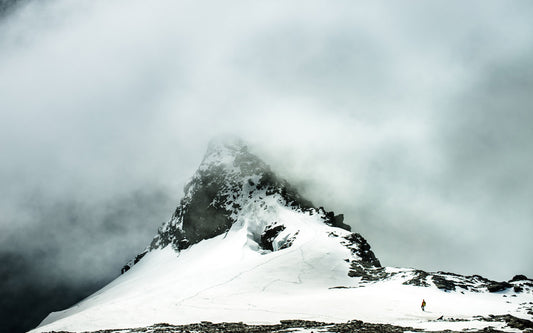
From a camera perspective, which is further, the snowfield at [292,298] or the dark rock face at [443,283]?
the dark rock face at [443,283]

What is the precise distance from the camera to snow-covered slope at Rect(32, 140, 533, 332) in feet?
127

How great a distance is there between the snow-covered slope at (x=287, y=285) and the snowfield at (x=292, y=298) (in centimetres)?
14

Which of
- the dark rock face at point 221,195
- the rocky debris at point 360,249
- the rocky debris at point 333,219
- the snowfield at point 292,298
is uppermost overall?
the dark rock face at point 221,195

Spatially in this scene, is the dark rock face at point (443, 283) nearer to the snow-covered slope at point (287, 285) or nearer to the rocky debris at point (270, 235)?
the snow-covered slope at point (287, 285)

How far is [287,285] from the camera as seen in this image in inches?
2280

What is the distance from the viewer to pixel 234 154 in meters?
158

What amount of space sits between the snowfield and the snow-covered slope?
5.6 inches

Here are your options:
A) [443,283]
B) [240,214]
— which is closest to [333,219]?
[240,214]

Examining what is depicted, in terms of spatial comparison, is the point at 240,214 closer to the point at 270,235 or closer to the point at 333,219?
the point at 270,235

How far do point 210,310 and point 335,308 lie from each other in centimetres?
1516

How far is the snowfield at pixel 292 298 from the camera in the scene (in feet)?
122

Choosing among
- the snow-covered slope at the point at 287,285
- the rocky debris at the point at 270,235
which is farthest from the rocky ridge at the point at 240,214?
the snow-covered slope at the point at 287,285

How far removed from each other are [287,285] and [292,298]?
8176 mm

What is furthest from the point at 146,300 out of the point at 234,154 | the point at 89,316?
the point at 234,154
